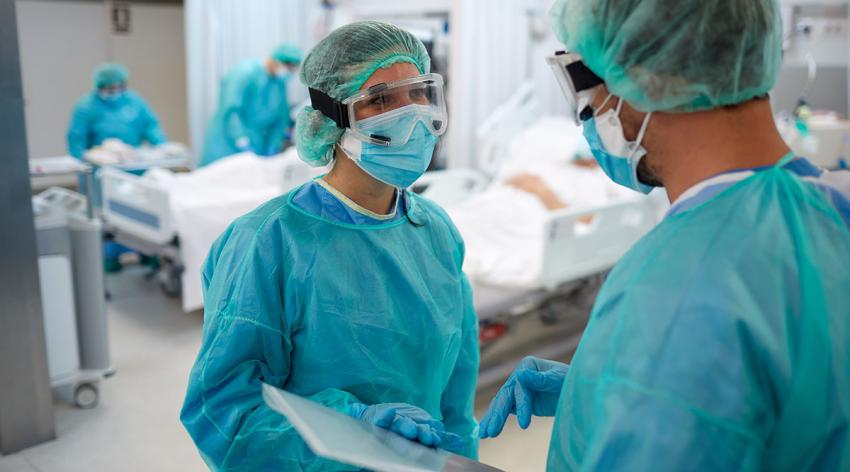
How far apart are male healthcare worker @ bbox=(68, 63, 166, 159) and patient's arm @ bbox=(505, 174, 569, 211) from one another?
116 inches

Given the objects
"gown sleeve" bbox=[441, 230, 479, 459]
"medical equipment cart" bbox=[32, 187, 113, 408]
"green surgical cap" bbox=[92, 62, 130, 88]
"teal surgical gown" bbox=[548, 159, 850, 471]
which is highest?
Answer: "teal surgical gown" bbox=[548, 159, 850, 471]

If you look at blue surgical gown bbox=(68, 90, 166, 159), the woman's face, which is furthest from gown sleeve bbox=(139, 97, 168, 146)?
the woman's face

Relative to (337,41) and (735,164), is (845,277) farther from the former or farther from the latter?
(337,41)

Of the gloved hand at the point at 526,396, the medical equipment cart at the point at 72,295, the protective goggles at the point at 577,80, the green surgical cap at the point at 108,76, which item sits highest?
the protective goggles at the point at 577,80

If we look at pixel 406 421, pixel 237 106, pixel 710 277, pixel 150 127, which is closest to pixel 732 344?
pixel 710 277

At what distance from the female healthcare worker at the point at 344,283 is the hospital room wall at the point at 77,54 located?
612 cm

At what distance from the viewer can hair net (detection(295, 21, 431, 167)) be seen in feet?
4.94

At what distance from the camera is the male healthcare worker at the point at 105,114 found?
535cm

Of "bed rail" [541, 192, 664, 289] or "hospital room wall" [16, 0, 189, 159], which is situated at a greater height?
"hospital room wall" [16, 0, 189, 159]

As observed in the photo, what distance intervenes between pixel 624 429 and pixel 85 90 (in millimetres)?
7352

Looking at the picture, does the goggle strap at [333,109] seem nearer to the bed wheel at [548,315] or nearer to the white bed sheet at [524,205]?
the white bed sheet at [524,205]

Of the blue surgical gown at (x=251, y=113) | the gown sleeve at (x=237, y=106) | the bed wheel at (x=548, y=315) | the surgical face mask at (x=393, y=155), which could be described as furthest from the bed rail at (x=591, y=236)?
the gown sleeve at (x=237, y=106)

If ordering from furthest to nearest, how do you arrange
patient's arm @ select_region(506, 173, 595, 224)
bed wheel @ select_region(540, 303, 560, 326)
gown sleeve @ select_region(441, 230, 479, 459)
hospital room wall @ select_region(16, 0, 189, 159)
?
1. hospital room wall @ select_region(16, 0, 189, 159)
2. bed wheel @ select_region(540, 303, 560, 326)
3. patient's arm @ select_region(506, 173, 595, 224)
4. gown sleeve @ select_region(441, 230, 479, 459)

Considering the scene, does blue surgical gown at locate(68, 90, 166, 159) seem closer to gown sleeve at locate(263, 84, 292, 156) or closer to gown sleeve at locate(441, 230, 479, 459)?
gown sleeve at locate(263, 84, 292, 156)
